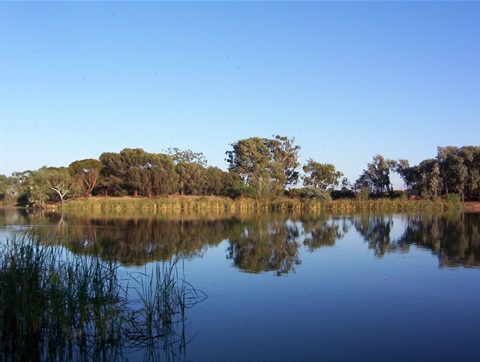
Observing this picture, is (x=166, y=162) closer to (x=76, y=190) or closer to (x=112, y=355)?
(x=76, y=190)

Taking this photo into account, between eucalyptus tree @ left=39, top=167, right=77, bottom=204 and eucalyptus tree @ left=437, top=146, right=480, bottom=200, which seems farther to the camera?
eucalyptus tree @ left=437, top=146, right=480, bottom=200

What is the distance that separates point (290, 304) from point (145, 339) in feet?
10.5

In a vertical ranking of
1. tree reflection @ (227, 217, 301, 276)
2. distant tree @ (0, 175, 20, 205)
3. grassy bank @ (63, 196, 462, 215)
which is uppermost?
distant tree @ (0, 175, 20, 205)

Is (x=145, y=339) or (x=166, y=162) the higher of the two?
(x=166, y=162)

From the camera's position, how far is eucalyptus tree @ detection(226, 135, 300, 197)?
174 feet

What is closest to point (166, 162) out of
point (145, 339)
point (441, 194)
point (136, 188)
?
point (136, 188)

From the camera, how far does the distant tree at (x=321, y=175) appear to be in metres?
53.0

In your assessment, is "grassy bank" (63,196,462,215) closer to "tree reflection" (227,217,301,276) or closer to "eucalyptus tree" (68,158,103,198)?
"eucalyptus tree" (68,158,103,198)

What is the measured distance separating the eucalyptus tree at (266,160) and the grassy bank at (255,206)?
8166 mm

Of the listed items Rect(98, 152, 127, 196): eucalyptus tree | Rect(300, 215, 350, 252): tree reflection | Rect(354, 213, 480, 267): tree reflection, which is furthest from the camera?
Rect(98, 152, 127, 196): eucalyptus tree

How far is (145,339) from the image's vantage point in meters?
6.73

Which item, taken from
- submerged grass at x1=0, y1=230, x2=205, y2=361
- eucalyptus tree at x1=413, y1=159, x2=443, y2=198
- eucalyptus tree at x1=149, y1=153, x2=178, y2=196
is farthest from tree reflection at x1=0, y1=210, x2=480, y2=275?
eucalyptus tree at x1=149, y1=153, x2=178, y2=196

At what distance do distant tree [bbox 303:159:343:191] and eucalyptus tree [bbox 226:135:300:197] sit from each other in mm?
2808

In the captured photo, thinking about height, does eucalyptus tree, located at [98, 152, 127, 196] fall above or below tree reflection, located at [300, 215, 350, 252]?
above
